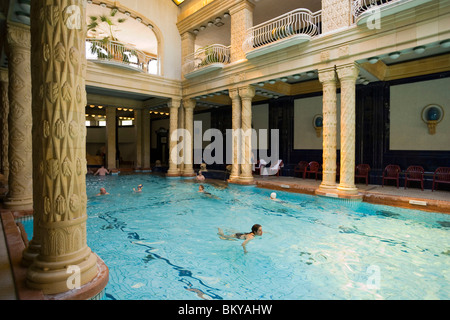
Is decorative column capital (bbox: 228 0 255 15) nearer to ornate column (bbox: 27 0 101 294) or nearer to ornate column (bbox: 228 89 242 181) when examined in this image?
ornate column (bbox: 228 89 242 181)

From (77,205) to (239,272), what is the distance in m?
2.43

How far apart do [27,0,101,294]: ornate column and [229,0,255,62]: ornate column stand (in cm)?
997

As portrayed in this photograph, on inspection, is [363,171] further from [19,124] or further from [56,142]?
[19,124]

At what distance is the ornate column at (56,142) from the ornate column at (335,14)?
28.1 ft

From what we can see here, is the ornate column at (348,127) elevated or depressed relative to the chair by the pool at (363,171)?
elevated

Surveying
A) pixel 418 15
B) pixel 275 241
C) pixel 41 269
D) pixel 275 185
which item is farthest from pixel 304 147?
pixel 41 269

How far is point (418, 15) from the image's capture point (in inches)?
279

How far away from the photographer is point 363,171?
11070 mm

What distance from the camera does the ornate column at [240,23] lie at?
1157cm

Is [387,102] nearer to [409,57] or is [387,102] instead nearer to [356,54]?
[409,57]

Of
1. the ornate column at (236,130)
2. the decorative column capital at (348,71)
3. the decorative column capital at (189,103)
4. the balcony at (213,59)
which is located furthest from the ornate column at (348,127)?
the decorative column capital at (189,103)

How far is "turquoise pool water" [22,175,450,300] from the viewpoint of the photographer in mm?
3355

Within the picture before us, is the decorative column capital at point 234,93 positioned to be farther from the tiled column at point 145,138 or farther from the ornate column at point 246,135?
the tiled column at point 145,138

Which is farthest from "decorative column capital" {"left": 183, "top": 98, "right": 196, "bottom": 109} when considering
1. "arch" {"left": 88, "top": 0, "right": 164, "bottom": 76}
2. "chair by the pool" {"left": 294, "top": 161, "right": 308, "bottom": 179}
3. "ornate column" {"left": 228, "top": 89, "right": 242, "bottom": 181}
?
"chair by the pool" {"left": 294, "top": 161, "right": 308, "bottom": 179}
